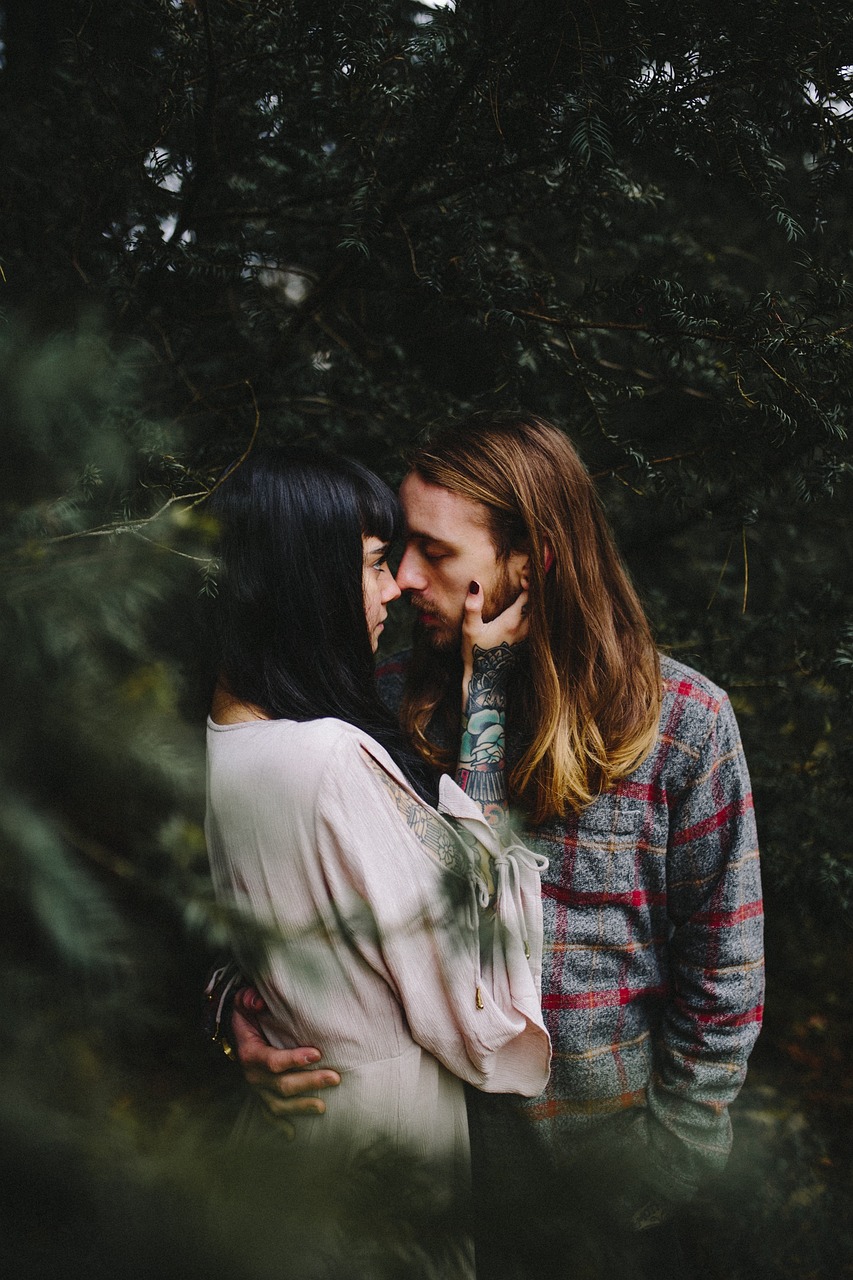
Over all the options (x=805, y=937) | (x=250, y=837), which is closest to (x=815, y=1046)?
(x=805, y=937)

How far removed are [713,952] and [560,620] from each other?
28.1 inches

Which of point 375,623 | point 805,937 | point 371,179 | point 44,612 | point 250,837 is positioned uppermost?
point 371,179

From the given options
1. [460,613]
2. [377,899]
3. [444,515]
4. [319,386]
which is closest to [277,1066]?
[377,899]

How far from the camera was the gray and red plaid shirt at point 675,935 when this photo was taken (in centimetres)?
146

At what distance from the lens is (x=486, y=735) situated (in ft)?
5.23

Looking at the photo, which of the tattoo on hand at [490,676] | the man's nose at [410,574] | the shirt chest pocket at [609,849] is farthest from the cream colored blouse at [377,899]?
the man's nose at [410,574]

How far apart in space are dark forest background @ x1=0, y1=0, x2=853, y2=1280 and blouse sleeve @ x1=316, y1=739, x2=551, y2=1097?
285mm

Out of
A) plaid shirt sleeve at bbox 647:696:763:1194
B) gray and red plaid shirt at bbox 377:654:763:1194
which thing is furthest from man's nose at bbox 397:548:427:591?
plaid shirt sleeve at bbox 647:696:763:1194

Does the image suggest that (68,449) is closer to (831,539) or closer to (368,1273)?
(368,1273)

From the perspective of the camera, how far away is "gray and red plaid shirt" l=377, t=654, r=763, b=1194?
146cm

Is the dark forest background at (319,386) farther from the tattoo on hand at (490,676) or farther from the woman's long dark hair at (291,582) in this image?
the tattoo on hand at (490,676)

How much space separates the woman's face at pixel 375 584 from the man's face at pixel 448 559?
10 centimetres

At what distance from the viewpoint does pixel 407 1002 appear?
47.7 inches

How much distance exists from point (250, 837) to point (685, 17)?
1390 mm
